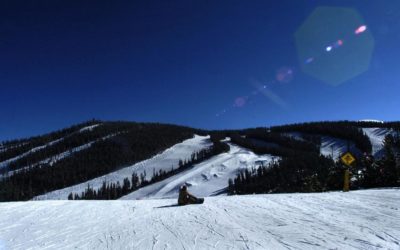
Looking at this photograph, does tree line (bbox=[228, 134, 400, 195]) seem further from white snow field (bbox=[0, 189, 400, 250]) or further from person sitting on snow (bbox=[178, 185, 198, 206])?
white snow field (bbox=[0, 189, 400, 250])

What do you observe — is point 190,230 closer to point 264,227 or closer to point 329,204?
point 264,227

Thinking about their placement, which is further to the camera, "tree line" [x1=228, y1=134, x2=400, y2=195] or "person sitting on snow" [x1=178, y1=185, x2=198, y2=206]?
"tree line" [x1=228, y1=134, x2=400, y2=195]

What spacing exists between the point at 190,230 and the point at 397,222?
6.80 m

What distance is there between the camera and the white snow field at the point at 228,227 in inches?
401

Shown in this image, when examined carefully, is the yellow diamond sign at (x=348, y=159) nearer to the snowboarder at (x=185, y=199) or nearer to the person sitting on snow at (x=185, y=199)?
the snowboarder at (x=185, y=199)

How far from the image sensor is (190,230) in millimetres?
12766

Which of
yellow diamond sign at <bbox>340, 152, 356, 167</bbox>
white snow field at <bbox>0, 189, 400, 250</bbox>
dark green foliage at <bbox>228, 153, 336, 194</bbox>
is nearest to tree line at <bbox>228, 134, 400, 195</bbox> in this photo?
dark green foliage at <bbox>228, 153, 336, 194</bbox>

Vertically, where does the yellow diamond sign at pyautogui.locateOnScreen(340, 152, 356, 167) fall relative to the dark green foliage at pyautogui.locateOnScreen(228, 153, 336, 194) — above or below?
above

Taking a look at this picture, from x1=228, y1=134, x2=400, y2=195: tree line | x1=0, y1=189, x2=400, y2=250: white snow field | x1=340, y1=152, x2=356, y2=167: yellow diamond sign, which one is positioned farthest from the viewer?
x1=228, y1=134, x2=400, y2=195: tree line

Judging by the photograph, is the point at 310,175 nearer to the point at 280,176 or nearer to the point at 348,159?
the point at 348,159

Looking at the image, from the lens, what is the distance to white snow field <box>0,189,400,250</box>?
10.2 metres

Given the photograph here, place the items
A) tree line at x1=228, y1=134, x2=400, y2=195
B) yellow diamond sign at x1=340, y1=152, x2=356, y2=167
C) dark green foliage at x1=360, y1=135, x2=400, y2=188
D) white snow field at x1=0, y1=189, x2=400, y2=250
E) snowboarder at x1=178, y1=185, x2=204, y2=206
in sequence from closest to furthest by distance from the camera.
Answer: white snow field at x1=0, y1=189, x2=400, y2=250
snowboarder at x1=178, y1=185, x2=204, y2=206
yellow diamond sign at x1=340, y1=152, x2=356, y2=167
dark green foliage at x1=360, y1=135, x2=400, y2=188
tree line at x1=228, y1=134, x2=400, y2=195

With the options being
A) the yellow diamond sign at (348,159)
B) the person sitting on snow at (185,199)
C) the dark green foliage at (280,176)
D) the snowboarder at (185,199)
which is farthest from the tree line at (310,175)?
the person sitting on snow at (185,199)

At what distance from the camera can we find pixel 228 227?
41.9ft
